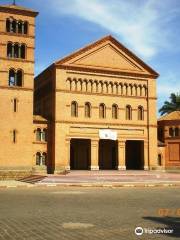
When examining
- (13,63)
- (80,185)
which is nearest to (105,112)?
(13,63)

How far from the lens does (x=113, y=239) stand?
32.2 feet

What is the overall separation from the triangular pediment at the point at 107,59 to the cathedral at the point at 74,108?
12 centimetres

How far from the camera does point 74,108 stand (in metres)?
50.2

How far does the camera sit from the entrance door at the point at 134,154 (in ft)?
177

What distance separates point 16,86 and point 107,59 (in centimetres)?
1233

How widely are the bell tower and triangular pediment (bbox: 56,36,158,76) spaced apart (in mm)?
4662

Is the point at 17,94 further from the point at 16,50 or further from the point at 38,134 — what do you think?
the point at 38,134

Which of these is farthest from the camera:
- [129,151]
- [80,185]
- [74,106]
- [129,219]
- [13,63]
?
[129,151]

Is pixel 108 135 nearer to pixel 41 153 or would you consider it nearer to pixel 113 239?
pixel 41 153

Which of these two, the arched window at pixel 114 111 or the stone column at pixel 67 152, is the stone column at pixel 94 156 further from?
the arched window at pixel 114 111

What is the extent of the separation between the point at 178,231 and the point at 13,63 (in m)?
38.0

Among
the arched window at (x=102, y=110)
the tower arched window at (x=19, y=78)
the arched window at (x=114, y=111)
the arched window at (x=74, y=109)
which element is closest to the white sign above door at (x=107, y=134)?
the arched window at (x=102, y=110)

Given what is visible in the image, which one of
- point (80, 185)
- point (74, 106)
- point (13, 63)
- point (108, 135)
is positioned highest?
point (13, 63)

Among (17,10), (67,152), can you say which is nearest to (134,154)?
(67,152)
